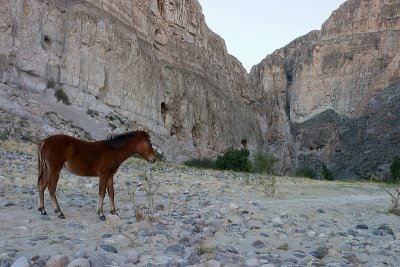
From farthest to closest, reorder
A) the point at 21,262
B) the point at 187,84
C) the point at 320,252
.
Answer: the point at 187,84
the point at 320,252
the point at 21,262

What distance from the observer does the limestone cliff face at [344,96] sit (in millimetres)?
75812

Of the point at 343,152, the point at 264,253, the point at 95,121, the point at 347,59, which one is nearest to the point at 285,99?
the point at 347,59

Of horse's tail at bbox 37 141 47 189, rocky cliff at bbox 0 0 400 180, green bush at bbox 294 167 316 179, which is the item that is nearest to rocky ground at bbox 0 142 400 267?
horse's tail at bbox 37 141 47 189

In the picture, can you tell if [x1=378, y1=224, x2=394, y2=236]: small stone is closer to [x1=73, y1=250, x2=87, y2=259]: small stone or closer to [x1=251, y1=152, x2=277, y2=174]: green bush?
[x1=73, y1=250, x2=87, y2=259]: small stone

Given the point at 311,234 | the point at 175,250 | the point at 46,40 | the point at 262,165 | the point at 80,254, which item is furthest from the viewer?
the point at 46,40

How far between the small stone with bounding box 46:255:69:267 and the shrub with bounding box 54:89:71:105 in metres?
33.2

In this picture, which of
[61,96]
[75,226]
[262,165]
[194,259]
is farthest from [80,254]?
[61,96]

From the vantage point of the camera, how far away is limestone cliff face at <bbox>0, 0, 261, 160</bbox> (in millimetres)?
35094

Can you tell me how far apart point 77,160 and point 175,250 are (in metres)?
2.61

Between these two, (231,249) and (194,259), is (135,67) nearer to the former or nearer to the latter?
(231,249)

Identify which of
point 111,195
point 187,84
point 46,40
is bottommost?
point 111,195

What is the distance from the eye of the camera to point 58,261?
4.06 metres

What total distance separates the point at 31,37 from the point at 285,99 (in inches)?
3816

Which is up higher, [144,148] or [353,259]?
[144,148]
